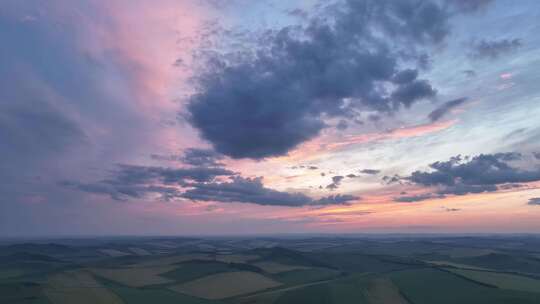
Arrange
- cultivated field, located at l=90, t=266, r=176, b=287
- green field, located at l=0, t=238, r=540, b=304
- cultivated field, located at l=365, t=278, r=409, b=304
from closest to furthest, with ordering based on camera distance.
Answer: cultivated field, located at l=365, t=278, r=409, b=304, green field, located at l=0, t=238, r=540, b=304, cultivated field, located at l=90, t=266, r=176, b=287

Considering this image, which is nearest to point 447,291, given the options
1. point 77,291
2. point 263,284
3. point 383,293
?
point 383,293

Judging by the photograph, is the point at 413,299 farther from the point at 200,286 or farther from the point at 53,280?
the point at 53,280

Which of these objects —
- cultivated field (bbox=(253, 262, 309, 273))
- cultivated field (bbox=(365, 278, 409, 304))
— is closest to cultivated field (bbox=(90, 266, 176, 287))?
cultivated field (bbox=(253, 262, 309, 273))

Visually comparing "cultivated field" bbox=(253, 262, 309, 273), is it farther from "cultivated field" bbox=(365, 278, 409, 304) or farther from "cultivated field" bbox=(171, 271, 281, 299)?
"cultivated field" bbox=(365, 278, 409, 304)

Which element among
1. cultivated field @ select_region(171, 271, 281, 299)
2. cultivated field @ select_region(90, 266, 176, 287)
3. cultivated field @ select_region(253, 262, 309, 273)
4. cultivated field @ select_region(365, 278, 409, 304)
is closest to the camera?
Answer: cultivated field @ select_region(365, 278, 409, 304)

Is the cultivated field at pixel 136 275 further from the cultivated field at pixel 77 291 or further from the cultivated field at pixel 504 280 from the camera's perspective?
the cultivated field at pixel 504 280

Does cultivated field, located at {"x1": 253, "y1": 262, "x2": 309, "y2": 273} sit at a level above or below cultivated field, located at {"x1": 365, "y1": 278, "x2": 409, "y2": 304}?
above

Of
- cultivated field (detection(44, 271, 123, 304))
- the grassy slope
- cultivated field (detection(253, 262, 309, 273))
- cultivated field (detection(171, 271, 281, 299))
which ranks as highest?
cultivated field (detection(44, 271, 123, 304))

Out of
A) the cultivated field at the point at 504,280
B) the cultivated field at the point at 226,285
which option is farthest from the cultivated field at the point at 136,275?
the cultivated field at the point at 504,280

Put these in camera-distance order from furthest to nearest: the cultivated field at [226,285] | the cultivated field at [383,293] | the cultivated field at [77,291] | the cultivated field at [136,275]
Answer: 1. the cultivated field at [136,275]
2. the cultivated field at [226,285]
3. the cultivated field at [383,293]
4. the cultivated field at [77,291]

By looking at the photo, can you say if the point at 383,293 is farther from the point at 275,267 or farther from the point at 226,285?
the point at 275,267

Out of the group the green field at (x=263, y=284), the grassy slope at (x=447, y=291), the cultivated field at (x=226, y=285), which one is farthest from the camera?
the cultivated field at (x=226, y=285)
